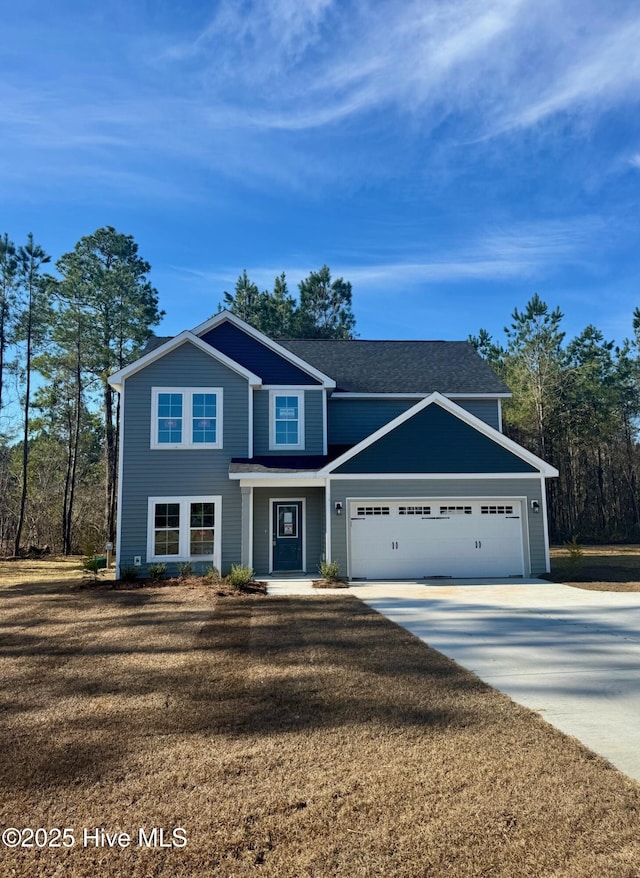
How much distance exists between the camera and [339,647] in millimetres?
7270

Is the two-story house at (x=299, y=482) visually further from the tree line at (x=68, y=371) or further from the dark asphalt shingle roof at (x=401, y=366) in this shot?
the tree line at (x=68, y=371)

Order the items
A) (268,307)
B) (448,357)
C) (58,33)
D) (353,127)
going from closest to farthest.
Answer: (58,33)
(353,127)
(448,357)
(268,307)

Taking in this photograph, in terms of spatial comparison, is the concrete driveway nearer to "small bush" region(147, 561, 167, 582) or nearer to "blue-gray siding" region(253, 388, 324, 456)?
"blue-gray siding" region(253, 388, 324, 456)

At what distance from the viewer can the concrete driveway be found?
4.80m

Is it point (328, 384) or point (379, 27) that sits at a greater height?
point (379, 27)

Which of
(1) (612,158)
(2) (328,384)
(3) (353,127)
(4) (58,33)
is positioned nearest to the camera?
(4) (58,33)

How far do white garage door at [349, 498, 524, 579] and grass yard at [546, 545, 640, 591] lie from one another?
4.83 feet

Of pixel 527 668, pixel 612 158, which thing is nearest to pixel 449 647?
pixel 527 668

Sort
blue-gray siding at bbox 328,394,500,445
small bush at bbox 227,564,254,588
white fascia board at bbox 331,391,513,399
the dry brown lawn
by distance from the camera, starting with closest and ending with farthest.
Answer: the dry brown lawn
small bush at bbox 227,564,254,588
white fascia board at bbox 331,391,513,399
blue-gray siding at bbox 328,394,500,445

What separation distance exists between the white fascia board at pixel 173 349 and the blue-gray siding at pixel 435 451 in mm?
4191

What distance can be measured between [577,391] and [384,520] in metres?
21.5

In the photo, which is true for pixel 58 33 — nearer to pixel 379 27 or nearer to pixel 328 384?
pixel 379 27

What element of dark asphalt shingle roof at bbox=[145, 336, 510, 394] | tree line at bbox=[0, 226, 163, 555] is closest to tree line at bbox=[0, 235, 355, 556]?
tree line at bbox=[0, 226, 163, 555]

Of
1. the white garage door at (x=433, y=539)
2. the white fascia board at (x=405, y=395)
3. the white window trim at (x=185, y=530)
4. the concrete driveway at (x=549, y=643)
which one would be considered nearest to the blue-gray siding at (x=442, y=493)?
the white garage door at (x=433, y=539)
